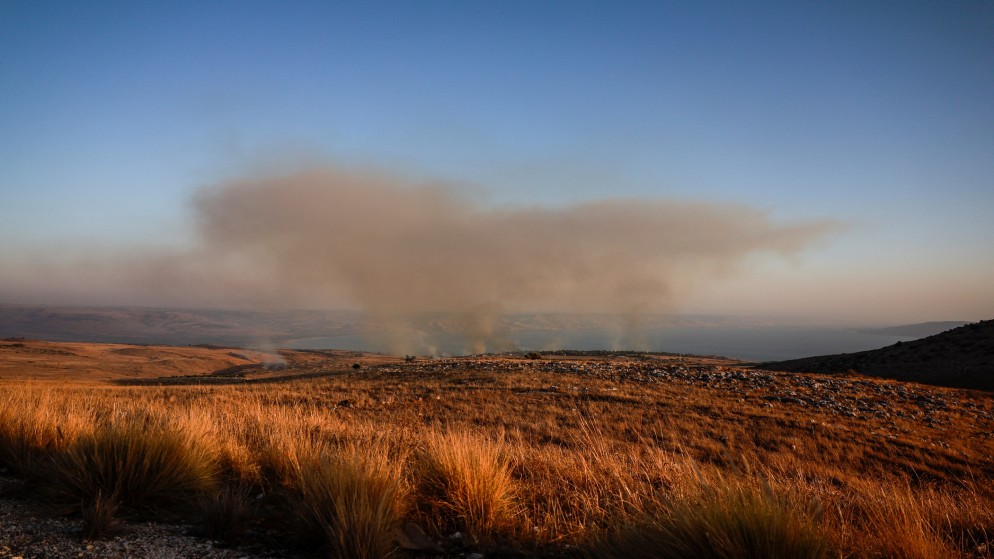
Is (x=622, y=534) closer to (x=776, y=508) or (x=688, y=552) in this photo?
(x=688, y=552)

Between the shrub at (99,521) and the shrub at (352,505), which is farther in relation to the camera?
the shrub at (99,521)

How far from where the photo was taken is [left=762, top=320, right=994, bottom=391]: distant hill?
85.9 ft

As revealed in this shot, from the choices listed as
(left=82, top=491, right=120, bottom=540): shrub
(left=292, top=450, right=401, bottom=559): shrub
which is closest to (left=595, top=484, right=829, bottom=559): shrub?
(left=292, top=450, right=401, bottom=559): shrub

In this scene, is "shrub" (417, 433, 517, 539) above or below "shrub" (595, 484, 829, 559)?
below

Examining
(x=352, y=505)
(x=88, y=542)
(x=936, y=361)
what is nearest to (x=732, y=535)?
(x=352, y=505)

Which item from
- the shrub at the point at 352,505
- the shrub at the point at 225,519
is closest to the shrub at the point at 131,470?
the shrub at the point at 225,519

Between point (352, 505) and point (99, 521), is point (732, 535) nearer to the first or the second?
point (352, 505)

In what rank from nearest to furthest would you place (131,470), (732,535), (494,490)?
(732,535), (494,490), (131,470)

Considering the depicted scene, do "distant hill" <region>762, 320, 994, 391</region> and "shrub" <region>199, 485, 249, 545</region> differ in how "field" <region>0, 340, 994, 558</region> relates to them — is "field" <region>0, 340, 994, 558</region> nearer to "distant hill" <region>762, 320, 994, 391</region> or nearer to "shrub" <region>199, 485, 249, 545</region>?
"shrub" <region>199, 485, 249, 545</region>

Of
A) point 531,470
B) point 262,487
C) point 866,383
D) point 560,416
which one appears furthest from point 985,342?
point 262,487

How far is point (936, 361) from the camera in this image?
3027cm

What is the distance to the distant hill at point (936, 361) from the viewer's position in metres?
26.2

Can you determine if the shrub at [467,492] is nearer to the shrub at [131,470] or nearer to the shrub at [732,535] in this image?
the shrub at [732,535]

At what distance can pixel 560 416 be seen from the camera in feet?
50.2
